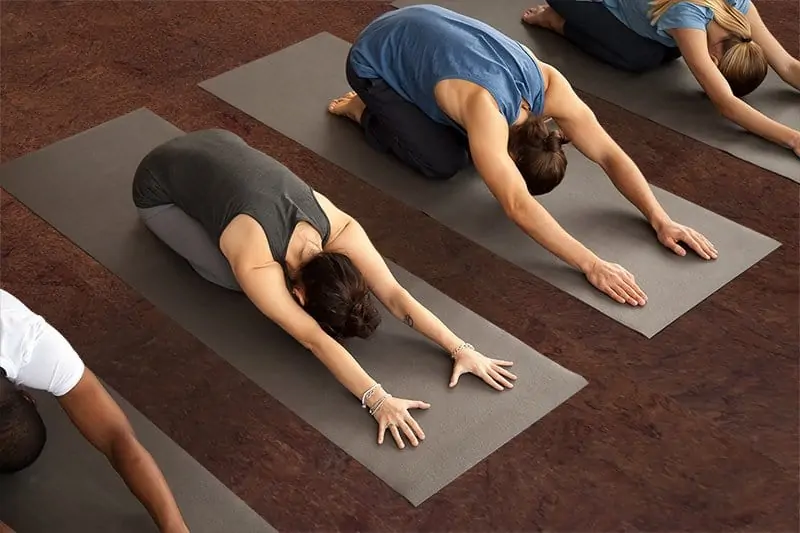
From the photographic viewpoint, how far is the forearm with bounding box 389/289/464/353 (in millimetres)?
3279

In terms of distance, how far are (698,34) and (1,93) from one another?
2.95m

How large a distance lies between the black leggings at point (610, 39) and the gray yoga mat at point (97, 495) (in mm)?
2690

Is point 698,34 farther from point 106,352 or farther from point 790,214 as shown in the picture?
point 106,352

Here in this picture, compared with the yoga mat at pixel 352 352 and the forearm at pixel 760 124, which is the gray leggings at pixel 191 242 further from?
the forearm at pixel 760 124

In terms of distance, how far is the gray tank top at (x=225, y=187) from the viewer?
3211 millimetres

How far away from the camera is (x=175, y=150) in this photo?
3523mm

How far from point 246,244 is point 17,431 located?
0.82 meters

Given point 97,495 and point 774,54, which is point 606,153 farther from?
point 97,495

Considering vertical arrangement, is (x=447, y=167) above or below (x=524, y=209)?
below

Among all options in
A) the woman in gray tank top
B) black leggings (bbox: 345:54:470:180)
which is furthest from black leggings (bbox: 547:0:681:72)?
the woman in gray tank top

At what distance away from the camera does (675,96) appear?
15.0 ft

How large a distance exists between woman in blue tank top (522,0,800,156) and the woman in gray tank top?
1684mm

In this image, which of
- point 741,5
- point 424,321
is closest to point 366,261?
point 424,321

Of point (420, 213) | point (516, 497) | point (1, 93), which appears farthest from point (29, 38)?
point (516, 497)
